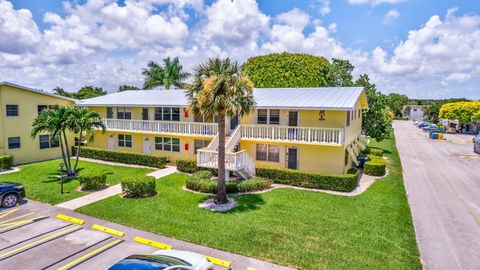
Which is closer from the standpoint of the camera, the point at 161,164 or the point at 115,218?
the point at 115,218

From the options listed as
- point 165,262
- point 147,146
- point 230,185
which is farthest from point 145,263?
point 147,146

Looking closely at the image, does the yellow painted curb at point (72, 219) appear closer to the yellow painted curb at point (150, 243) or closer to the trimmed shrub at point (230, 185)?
the yellow painted curb at point (150, 243)

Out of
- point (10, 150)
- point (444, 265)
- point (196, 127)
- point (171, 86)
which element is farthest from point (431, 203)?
point (171, 86)

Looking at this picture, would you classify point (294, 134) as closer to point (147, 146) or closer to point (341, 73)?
point (147, 146)

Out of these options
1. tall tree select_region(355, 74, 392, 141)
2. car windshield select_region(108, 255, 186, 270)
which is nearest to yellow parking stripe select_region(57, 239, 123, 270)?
car windshield select_region(108, 255, 186, 270)

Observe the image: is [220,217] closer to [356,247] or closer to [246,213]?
[246,213]
